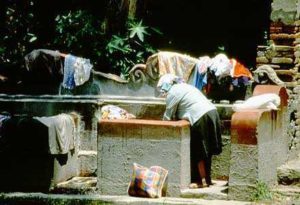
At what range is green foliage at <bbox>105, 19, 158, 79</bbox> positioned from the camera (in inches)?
541

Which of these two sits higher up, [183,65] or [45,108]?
[183,65]

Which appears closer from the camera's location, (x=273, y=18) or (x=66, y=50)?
(x=273, y=18)

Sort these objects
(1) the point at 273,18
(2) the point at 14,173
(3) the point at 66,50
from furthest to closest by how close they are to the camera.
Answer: (3) the point at 66,50 < (1) the point at 273,18 < (2) the point at 14,173

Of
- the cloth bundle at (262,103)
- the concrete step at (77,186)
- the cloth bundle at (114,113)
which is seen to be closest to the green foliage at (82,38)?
the cloth bundle at (114,113)

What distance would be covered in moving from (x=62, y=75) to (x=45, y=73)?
0.31 m

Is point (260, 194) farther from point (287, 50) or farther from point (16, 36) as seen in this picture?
point (16, 36)

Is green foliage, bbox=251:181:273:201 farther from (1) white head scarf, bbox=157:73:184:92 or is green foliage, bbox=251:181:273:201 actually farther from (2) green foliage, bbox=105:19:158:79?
(2) green foliage, bbox=105:19:158:79

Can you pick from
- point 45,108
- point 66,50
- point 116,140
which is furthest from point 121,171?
point 66,50

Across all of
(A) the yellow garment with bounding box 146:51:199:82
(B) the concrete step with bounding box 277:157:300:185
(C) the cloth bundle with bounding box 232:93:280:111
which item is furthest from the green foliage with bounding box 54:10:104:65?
(B) the concrete step with bounding box 277:157:300:185

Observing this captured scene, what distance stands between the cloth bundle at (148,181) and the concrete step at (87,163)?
202cm

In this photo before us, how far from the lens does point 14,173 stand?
10203 mm

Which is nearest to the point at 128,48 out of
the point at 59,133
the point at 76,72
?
the point at 76,72

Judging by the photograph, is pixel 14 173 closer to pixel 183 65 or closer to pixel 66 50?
pixel 183 65

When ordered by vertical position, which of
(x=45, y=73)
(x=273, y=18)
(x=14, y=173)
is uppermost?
(x=273, y=18)
